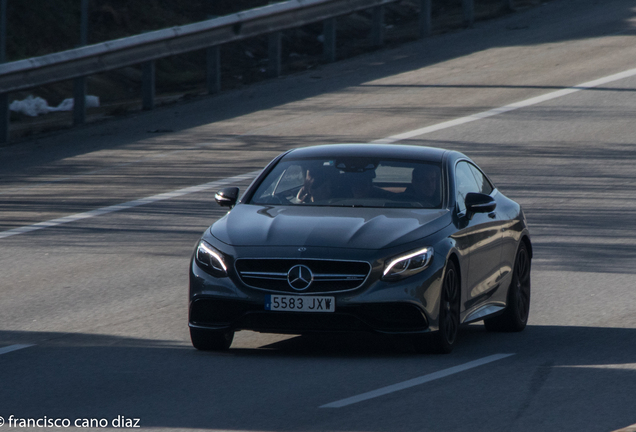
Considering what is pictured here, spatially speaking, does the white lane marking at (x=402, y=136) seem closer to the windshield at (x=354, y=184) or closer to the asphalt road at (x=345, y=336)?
the asphalt road at (x=345, y=336)

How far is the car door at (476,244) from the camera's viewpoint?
28.7 feet

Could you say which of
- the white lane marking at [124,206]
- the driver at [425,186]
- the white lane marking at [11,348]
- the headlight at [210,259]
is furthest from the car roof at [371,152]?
the white lane marking at [124,206]

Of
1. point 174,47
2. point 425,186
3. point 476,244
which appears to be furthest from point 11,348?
point 174,47

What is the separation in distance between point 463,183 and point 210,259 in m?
2.31

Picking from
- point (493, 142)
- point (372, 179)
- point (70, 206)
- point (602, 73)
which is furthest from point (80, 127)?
point (372, 179)

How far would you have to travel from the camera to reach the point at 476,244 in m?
8.93

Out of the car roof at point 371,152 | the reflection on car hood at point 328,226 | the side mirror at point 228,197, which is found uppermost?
the car roof at point 371,152

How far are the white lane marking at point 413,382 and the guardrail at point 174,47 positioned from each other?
1124 centimetres

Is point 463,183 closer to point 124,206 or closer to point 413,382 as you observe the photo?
point 413,382

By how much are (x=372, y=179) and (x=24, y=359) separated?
2.83 m

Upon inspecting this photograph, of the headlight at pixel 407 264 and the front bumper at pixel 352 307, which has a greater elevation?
the headlight at pixel 407 264

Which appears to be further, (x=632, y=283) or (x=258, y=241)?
(x=632, y=283)

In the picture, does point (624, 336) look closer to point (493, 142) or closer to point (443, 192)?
point (443, 192)

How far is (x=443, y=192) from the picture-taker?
8.98m
